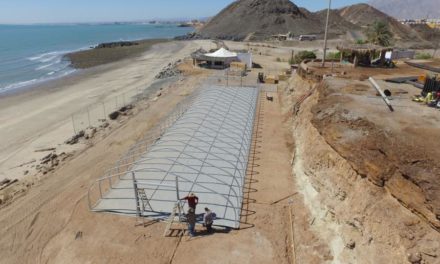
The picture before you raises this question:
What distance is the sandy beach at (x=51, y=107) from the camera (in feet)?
87.1

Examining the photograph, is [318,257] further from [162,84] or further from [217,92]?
[162,84]

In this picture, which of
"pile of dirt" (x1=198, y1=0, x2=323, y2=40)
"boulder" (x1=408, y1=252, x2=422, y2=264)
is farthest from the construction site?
"pile of dirt" (x1=198, y1=0, x2=323, y2=40)

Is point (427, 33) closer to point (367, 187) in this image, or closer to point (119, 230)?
point (367, 187)

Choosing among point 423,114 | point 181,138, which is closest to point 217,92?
point 181,138

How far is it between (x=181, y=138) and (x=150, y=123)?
9791 millimetres

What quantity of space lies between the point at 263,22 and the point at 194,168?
135 meters

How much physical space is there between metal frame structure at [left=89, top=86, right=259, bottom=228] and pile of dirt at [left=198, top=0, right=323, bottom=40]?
351ft

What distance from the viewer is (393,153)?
39.9ft

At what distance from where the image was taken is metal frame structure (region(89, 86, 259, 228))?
1580cm

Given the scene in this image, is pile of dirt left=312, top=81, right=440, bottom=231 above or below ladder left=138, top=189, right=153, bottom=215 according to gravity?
above

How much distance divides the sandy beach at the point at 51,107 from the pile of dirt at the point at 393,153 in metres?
21.3

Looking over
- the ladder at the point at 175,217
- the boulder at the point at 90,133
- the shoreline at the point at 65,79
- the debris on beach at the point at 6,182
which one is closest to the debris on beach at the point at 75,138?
the boulder at the point at 90,133

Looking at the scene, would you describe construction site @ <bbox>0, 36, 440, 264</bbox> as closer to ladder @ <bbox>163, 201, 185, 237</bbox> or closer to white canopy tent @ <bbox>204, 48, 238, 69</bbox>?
ladder @ <bbox>163, 201, 185, 237</bbox>

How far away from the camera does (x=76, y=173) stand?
69.5 feet
